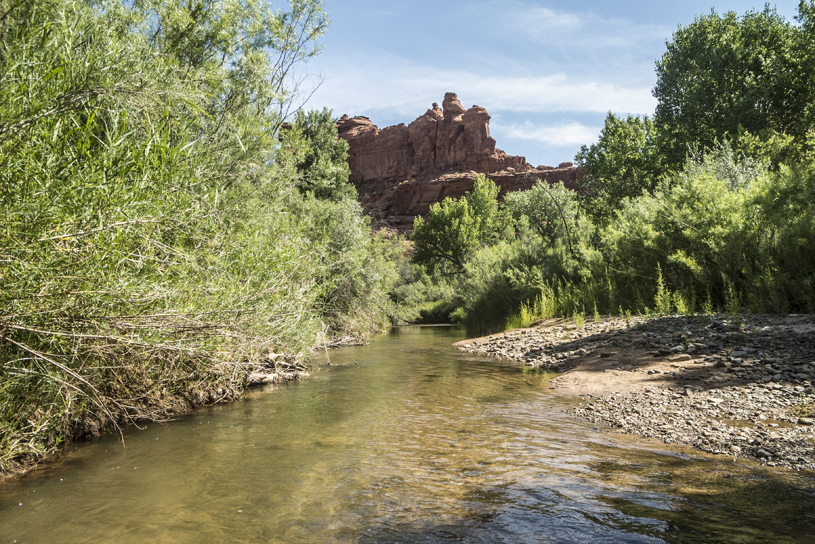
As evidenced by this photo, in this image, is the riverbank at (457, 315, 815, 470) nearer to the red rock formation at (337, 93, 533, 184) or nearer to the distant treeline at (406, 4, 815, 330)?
the distant treeline at (406, 4, 815, 330)

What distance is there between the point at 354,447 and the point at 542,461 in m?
2.60

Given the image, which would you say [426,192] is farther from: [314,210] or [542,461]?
[542,461]

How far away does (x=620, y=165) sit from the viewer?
3145cm

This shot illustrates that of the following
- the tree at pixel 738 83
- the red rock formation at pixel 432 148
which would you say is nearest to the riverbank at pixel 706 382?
the tree at pixel 738 83

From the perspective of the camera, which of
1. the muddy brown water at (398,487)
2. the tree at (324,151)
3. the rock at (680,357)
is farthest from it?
the tree at (324,151)

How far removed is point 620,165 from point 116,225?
32.9 meters

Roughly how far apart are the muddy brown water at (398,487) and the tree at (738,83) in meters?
23.2

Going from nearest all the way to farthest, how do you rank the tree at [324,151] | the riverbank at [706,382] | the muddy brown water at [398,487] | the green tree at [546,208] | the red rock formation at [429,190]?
the muddy brown water at [398,487] → the riverbank at [706,382] → the tree at [324,151] → the green tree at [546,208] → the red rock formation at [429,190]

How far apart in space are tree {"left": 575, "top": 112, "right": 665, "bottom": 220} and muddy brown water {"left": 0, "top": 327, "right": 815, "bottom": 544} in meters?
25.2

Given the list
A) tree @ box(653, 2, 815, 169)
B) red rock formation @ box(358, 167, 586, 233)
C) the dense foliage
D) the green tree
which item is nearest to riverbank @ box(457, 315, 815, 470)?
the dense foliage

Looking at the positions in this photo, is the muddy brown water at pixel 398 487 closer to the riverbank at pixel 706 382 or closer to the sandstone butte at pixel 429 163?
the riverbank at pixel 706 382

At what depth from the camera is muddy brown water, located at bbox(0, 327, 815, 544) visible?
4133mm

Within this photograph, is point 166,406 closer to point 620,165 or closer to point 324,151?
point 324,151

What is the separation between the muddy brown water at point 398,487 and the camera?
163 inches
